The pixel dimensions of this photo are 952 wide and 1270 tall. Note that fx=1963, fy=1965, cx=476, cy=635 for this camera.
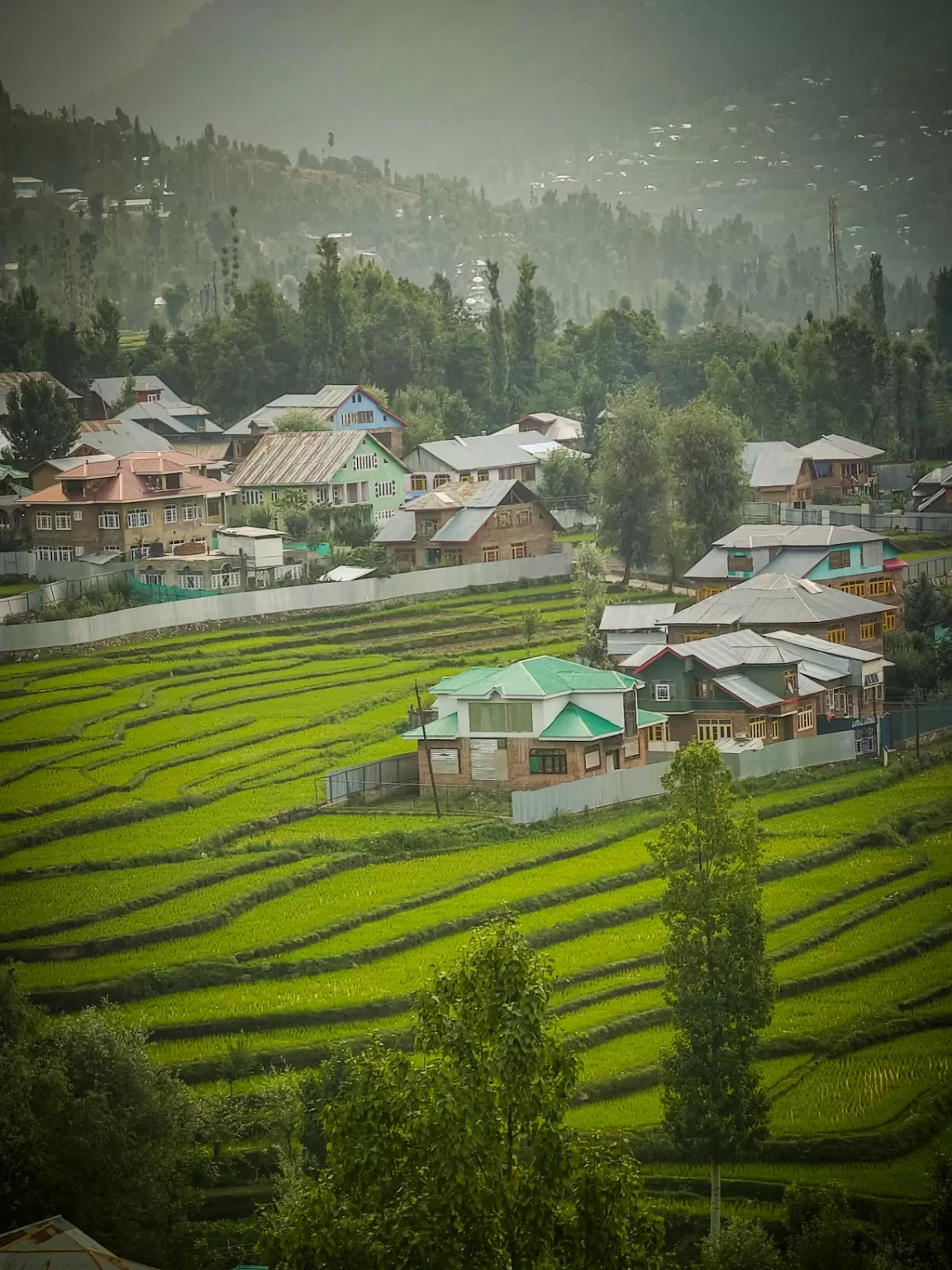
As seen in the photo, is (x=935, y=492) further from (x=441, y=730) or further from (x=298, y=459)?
(x=441, y=730)

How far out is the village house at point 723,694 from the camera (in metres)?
48.9

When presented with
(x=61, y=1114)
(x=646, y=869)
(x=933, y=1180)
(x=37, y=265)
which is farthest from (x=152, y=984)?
(x=37, y=265)

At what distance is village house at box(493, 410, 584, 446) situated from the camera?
97188 millimetres

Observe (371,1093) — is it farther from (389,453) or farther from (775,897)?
(389,453)

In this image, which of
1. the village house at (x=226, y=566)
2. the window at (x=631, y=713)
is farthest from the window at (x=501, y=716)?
the village house at (x=226, y=566)

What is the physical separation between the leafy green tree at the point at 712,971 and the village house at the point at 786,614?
25.1 metres

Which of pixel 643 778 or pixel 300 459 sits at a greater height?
pixel 300 459

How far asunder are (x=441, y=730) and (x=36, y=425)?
37.8m

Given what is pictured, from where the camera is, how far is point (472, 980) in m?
19.8

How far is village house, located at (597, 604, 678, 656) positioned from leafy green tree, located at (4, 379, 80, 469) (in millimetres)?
31285

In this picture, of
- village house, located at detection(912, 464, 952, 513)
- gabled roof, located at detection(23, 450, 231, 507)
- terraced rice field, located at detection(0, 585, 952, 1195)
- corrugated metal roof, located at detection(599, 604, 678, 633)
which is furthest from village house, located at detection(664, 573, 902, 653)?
gabled roof, located at detection(23, 450, 231, 507)

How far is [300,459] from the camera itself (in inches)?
3108

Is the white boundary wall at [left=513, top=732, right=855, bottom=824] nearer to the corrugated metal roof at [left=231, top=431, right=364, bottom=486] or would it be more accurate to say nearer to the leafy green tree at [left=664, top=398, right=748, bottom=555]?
the leafy green tree at [left=664, top=398, right=748, bottom=555]

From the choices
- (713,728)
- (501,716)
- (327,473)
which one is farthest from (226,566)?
(713,728)
